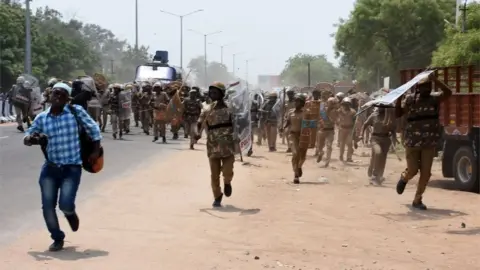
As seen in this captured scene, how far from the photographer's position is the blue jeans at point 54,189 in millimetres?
8219

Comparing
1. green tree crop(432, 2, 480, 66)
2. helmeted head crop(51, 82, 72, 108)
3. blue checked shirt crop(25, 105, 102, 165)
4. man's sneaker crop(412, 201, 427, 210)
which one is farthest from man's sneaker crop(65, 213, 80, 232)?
green tree crop(432, 2, 480, 66)

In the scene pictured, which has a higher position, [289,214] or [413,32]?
[413,32]

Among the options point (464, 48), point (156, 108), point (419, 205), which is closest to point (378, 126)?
point (419, 205)

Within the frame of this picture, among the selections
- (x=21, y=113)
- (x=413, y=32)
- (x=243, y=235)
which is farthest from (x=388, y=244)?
(x=413, y=32)

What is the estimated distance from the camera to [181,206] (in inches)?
461

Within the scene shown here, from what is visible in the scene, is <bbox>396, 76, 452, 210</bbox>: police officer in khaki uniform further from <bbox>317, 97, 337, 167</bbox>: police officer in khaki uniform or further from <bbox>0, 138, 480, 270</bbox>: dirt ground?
<bbox>317, 97, 337, 167</bbox>: police officer in khaki uniform

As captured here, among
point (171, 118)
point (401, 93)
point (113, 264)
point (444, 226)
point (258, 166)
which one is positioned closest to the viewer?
point (113, 264)

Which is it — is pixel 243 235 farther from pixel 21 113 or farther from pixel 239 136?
pixel 21 113

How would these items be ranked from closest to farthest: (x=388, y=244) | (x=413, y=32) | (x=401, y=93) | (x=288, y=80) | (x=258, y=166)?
(x=388, y=244), (x=401, y=93), (x=258, y=166), (x=413, y=32), (x=288, y=80)

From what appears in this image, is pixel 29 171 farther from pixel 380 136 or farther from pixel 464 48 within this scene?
pixel 464 48

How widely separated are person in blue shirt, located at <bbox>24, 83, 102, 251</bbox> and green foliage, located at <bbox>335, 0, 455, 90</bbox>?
128 feet

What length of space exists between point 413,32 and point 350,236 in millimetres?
38470

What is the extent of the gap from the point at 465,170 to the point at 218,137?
5.13 meters

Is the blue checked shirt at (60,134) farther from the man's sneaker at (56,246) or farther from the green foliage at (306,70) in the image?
the green foliage at (306,70)
